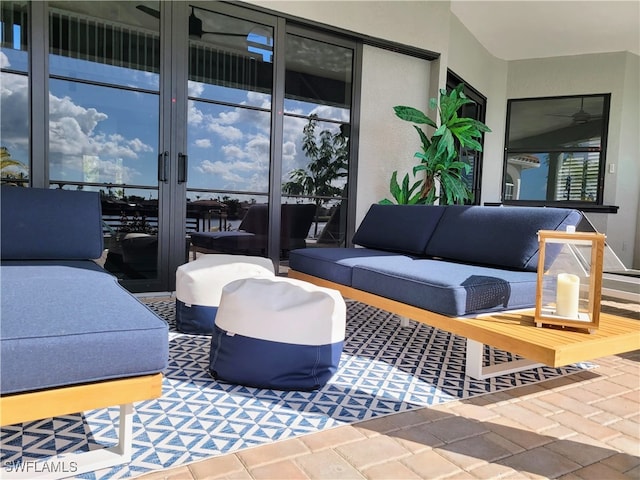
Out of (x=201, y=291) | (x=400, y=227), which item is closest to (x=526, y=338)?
(x=201, y=291)

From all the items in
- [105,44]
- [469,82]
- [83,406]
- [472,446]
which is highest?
[469,82]

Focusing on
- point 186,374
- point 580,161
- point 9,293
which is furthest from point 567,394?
point 580,161

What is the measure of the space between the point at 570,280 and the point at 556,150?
6308 mm

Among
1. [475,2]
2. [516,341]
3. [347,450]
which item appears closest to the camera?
[347,450]

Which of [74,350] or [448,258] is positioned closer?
[74,350]

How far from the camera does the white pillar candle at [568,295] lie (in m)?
2.10

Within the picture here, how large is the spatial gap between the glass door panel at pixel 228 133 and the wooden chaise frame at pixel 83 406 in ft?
9.28

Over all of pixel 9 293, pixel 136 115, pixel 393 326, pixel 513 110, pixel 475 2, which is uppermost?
pixel 475 2

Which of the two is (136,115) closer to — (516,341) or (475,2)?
(516,341)

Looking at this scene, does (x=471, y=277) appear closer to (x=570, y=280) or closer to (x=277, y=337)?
(x=570, y=280)

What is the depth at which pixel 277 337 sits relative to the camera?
202 centimetres

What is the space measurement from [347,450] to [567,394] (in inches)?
48.4

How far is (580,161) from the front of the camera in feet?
24.3

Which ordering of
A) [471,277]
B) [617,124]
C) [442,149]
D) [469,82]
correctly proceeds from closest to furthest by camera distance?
[471,277] < [442,149] < [469,82] < [617,124]
